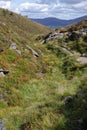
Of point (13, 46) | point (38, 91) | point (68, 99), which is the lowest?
point (38, 91)

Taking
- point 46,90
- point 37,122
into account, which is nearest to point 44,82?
point 46,90

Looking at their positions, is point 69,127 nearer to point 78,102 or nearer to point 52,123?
point 52,123

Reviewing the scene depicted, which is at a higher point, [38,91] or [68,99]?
[68,99]

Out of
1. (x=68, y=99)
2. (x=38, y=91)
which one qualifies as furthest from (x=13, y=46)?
(x=68, y=99)

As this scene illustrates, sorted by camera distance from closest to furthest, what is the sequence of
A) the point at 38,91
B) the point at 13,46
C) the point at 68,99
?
the point at 68,99, the point at 38,91, the point at 13,46

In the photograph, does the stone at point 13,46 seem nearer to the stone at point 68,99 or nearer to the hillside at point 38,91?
the hillside at point 38,91

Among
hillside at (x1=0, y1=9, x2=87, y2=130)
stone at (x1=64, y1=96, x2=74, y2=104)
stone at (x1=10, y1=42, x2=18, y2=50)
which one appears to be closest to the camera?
hillside at (x1=0, y1=9, x2=87, y2=130)

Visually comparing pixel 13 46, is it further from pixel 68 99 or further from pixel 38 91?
pixel 68 99

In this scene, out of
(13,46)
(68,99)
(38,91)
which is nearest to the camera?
(68,99)

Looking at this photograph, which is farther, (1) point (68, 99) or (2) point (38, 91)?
(2) point (38, 91)

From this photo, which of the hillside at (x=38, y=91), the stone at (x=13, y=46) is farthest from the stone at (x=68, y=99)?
the stone at (x=13, y=46)

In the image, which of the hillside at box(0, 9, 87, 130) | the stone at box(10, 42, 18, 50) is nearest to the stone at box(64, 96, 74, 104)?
the hillside at box(0, 9, 87, 130)

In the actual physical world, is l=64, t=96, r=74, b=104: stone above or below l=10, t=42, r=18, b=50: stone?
below

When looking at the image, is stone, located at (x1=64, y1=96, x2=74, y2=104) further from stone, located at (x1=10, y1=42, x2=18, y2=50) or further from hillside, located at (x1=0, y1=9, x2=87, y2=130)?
stone, located at (x1=10, y1=42, x2=18, y2=50)
